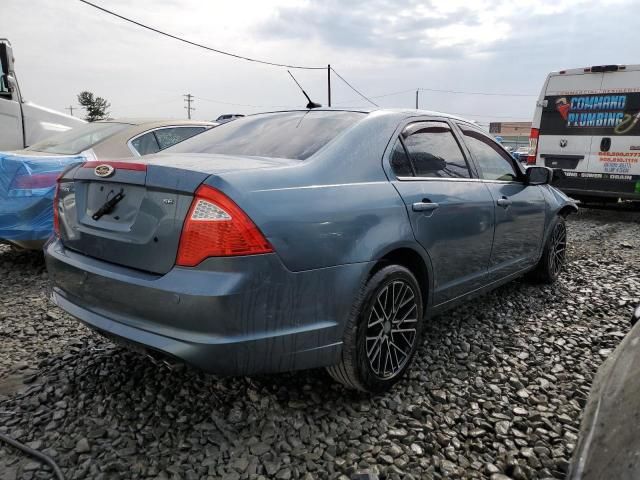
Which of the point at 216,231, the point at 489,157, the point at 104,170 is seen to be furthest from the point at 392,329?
the point at 489,157

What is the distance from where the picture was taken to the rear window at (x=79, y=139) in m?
5.08

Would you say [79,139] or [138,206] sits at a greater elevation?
[79,139]

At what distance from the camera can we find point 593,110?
8523mm

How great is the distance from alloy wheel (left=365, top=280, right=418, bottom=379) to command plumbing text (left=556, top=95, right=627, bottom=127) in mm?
7574

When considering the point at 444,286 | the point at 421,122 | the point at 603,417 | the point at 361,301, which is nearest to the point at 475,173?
the point at 421,122

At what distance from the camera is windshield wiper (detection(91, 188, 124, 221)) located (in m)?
2.19

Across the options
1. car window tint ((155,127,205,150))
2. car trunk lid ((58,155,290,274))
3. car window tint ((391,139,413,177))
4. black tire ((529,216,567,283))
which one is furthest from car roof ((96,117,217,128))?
black tire ((529,216,567,283))

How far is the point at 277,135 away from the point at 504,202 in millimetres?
1828

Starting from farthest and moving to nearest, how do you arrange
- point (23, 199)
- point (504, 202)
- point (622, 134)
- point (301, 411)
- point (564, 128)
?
point (564, 128), point (622, 134), point (23, 199), point (504, 202), point (301, 411)

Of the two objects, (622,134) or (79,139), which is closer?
(79,139)

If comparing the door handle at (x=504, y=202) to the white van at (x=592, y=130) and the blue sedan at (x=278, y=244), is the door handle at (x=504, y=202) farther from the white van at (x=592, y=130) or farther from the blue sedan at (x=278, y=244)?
the white van at (x=592, y=130)

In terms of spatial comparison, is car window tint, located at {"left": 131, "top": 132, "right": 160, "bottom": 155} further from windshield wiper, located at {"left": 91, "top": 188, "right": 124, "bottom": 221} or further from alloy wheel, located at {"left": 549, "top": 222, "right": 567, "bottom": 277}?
alloy wheel, located at {"left": 549, "top": 222, "right": 567, "bottom": 277}

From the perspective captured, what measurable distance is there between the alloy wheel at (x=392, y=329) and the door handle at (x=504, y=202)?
4.07 feet

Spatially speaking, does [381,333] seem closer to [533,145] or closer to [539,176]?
[539,176]
